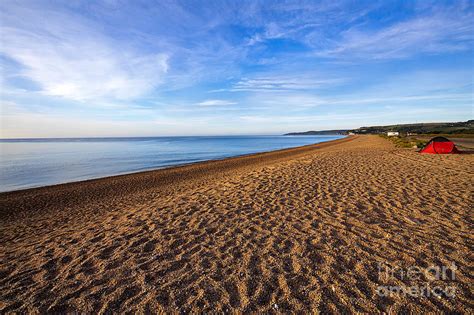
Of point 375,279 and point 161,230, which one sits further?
point 161,230

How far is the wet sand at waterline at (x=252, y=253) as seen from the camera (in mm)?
3051

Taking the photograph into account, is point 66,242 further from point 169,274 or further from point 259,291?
point 259,291

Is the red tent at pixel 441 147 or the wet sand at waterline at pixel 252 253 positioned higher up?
the red tent at pixel 441 147

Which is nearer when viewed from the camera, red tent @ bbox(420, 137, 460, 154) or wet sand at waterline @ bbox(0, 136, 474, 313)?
wet sand at waterline @ bbox(0, 136, 474, 313)

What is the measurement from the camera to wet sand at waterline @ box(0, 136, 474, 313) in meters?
3.05

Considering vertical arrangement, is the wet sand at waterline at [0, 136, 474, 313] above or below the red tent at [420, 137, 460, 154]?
below

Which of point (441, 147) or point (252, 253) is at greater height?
point (441, 147)

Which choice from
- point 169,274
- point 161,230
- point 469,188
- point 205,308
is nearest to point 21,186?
point 161,230

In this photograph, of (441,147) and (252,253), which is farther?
(441,147)

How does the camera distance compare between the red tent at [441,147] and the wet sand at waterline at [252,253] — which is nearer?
the wet sand at waterline at [252,253]

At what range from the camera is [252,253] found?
4156 millimetres

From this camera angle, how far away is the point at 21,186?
1428 cm

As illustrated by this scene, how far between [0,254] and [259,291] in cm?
628

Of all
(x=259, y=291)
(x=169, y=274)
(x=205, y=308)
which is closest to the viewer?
(x=205, y=308)
